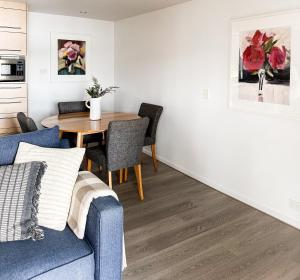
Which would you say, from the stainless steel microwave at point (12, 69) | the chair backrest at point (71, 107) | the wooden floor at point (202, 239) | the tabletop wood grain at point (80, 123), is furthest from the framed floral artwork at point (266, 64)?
the stainless steel microwave at point (12, 69)

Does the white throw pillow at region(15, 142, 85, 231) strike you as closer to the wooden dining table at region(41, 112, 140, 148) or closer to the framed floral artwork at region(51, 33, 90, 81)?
the wooden dining table at region(41, 112, 140, 148)

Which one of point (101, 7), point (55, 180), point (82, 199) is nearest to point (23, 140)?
point (55, 180)

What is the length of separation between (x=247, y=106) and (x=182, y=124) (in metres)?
1.16

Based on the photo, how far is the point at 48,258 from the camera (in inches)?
59.0

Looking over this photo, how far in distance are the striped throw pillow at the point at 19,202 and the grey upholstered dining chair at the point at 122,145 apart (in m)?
1.28

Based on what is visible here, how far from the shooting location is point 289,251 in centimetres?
238

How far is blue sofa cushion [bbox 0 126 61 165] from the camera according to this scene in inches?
76.6

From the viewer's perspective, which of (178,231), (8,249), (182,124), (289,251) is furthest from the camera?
(182,124)

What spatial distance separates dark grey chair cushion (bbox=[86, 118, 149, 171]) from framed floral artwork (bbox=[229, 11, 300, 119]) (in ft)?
3.54

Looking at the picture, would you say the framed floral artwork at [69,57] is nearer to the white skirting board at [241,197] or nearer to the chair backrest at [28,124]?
the chair backrest at [28,124]

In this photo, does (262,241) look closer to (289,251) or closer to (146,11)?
(289,251)

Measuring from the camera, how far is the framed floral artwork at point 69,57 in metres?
5.16

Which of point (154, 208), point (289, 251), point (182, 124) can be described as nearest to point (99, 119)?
point (182, 124)

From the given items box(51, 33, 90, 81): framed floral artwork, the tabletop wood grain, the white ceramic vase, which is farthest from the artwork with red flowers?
box(51, 33, 90, 81): framed floral artwork
